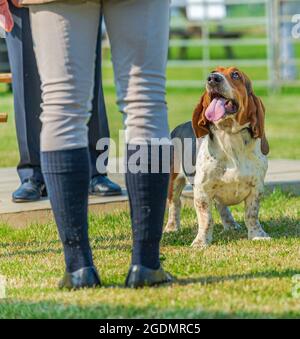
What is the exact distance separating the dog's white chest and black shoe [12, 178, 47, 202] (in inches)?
48.0

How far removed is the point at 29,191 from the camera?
6160 millimetres

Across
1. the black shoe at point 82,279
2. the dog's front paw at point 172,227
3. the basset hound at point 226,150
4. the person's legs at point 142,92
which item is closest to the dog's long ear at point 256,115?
the basset hound at point 226,150

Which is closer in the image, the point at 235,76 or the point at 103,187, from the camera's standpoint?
the point at 235,76

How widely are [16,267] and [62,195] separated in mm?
833

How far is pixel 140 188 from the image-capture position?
400 cm

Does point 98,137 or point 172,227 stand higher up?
point 98,137

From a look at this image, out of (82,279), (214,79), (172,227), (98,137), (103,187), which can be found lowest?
(172,227)

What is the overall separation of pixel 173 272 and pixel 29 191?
6.31ft

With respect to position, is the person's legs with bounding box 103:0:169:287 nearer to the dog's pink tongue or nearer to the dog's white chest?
the dog's pink tongue

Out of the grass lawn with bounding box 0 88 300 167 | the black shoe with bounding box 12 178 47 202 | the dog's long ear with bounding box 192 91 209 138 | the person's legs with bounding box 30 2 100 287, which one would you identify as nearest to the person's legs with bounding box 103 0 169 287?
the person's legs with bounding box 30 2 100 287

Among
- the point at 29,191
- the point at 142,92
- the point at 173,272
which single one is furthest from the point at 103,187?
the point at 142,92

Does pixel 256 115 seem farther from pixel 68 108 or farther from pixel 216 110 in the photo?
pixel 68 108

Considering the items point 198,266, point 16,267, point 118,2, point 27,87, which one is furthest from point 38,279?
point 27,87
